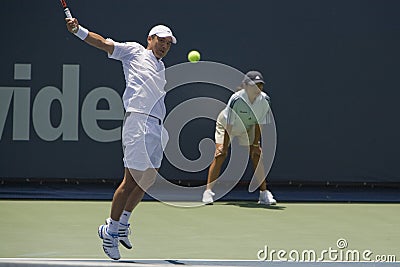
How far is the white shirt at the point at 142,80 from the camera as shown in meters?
6.07

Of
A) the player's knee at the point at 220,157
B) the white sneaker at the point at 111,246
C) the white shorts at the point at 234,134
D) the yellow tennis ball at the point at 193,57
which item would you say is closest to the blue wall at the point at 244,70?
the yellow tennis ball at the point at 193,57

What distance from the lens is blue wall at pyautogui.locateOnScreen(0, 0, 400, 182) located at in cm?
1046

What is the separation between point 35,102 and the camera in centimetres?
1045

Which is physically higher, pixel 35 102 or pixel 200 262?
pixel 35 102

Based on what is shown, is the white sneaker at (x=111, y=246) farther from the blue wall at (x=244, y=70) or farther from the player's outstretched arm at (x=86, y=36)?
the blue wall at (x=244, y=70)

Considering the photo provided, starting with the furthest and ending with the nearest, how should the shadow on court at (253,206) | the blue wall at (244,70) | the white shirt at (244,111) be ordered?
the blue wall at (244,70) → the white shirt at (244,111) → the shadow on court at (253,206)

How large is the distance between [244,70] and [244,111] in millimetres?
1312

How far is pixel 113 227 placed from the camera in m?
6.03

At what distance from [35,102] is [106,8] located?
130 cm

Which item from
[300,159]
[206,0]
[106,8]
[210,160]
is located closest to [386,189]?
[300,159]

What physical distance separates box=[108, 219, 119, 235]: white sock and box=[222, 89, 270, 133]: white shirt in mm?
3360

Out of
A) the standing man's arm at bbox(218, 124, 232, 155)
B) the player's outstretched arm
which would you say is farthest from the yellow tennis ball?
the player's outstretched arm

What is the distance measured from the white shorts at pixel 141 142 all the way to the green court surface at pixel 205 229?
0.63 m

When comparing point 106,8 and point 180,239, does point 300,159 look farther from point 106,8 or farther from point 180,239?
point 180,239
